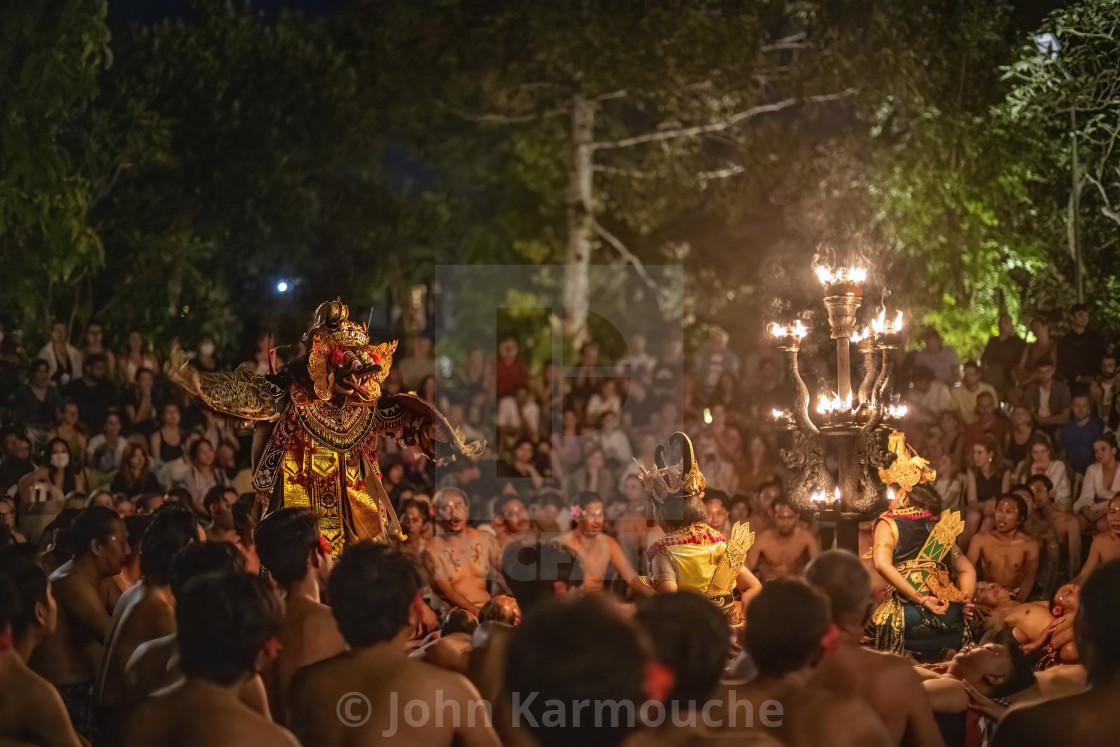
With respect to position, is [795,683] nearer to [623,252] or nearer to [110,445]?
[110,445]

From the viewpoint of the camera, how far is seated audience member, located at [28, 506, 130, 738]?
5.69m

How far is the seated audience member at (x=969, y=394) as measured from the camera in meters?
11.9

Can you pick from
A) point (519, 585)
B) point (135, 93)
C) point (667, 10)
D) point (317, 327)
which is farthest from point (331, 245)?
point (519, 585)

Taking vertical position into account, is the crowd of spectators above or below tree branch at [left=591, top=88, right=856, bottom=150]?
below

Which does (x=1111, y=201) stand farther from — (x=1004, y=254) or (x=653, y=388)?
(x=653, y=388)

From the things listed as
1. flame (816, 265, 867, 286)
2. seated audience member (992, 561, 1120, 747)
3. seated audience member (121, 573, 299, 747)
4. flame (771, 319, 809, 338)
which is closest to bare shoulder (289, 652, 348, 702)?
seated audience member (121, 573, 299, 747)

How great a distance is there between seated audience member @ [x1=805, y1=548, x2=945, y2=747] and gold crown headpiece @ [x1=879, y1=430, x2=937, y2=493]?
3.79 m

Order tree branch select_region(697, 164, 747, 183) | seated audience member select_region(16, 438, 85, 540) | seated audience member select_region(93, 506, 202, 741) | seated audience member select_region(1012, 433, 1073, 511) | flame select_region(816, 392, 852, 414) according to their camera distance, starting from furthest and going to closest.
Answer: tree branch select_region(697, 164, 747, 183) < seated audience member select_region(1012, 433, 1073, 511) < seated audience member select_region(16, 438, 85, 540) < flame select_region(816, 392, 852, 414) < seated audience member select_region(93, 506, 202, 741)

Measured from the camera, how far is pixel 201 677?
356 centimetres

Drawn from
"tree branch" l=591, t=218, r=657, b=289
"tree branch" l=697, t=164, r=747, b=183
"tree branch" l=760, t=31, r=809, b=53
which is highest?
"tree branch" l=760, t=31, r=809, b=53

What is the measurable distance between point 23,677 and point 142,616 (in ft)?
4.17

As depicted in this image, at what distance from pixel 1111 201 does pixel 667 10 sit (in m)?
6.09

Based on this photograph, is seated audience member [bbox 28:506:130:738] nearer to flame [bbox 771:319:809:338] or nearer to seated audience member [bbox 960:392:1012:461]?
flame [bbox 771:319:809:338]

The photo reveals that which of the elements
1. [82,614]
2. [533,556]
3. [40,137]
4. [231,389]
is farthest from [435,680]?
[40,137]
